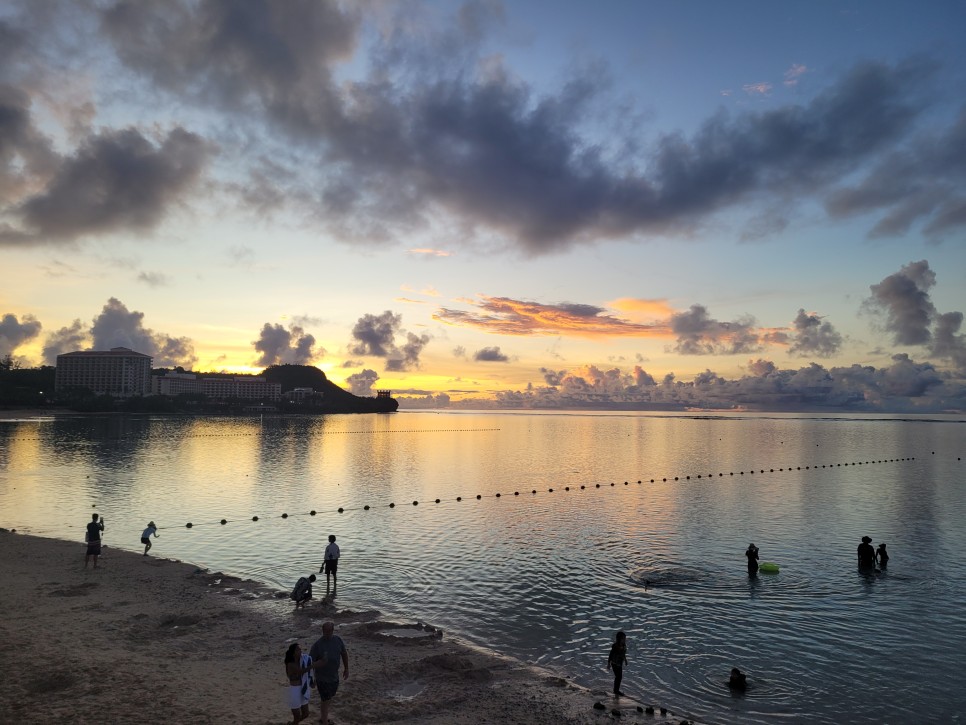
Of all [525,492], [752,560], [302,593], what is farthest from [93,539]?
Result: [525,492]

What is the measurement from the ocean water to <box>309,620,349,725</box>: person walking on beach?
9.75 m

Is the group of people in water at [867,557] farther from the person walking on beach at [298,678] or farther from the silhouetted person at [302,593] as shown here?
the person walking on beach at [298,678]

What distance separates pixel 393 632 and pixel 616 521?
33.4 meters

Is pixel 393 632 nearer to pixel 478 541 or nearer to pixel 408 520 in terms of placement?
pixel 478 541

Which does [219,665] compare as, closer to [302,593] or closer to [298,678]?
[298,678]

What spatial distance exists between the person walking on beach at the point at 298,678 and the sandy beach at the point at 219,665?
1135mm

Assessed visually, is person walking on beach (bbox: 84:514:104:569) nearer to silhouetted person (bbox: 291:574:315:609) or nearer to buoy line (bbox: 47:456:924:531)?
silhouetted person (bbox: 291:574:315:609)

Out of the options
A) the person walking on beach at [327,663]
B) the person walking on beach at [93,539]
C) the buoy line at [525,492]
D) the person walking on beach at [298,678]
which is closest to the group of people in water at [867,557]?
the person walking on beach at [327,663]

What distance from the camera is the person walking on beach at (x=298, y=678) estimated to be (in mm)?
15562

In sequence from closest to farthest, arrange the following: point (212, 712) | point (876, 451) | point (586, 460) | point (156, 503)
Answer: point (212, 712) < point (156, 503) < point (586, 460) < point (876, 451)

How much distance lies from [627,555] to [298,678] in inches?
1174

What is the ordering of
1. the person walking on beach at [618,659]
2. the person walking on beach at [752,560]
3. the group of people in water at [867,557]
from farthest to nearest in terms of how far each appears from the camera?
the group of people in water at [867,557]
the person walking on beach at [752,560]
the person walking on beach at [618,659]

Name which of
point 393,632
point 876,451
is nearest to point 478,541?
point 393,632

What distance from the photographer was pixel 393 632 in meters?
25.1
